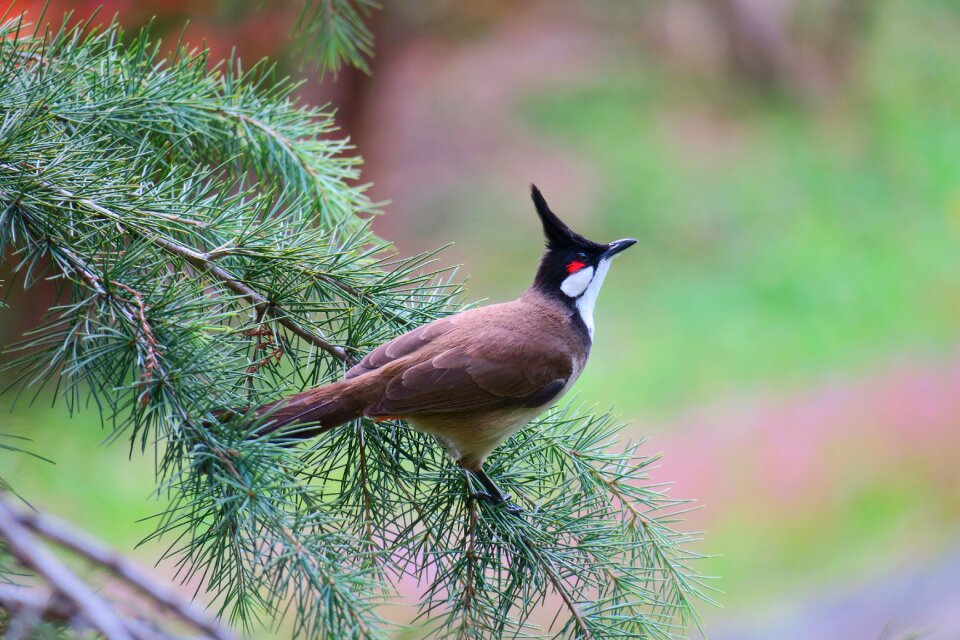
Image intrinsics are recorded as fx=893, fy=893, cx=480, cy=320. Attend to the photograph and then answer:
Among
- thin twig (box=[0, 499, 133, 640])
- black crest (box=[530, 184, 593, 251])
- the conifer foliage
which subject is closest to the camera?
thin twig (box=[0, 499, 133, 640])

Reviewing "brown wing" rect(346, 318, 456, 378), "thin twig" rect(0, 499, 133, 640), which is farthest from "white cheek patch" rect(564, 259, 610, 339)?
"thin twig" rect(0, 499, 133, 640)

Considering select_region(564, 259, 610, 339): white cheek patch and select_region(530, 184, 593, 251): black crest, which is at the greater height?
select_region(530, 184, 593, 251): black crest

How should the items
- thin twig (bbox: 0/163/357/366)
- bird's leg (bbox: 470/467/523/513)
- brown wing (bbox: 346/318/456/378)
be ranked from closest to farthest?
thin twig (bbox: 0/163/357/366) → bird's leg (bbox: 470/467/523/513) → brown wing (bbox: 346/318/456/378)

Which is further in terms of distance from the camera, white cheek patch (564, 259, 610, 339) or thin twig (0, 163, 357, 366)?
white cheek patch (564, 259, 610, 339)

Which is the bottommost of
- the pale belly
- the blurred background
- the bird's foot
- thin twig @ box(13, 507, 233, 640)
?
thin twig @ box(13, 507, 233, 640)

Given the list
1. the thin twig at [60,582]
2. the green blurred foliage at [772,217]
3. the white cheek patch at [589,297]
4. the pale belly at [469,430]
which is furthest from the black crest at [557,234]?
the green blurred foliage at [772,217]

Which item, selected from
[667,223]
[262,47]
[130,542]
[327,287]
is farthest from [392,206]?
[327,287]

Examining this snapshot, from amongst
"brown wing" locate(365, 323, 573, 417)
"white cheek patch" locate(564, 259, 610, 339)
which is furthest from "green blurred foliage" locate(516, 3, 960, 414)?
"brown wing" locate(365, 323, 573, 417)

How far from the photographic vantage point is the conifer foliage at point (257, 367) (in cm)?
146

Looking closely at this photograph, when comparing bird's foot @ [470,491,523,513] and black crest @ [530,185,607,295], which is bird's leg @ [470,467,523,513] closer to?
bird's foot @ [470,491,523,513]

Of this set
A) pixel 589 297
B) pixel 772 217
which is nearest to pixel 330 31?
pixel 589 297

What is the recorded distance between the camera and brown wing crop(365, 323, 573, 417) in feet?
7.22

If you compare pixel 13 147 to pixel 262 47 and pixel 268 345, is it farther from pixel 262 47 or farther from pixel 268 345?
pixel 262 47

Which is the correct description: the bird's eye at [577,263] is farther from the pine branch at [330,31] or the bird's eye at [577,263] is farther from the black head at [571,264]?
the pine branch at [330,31]
